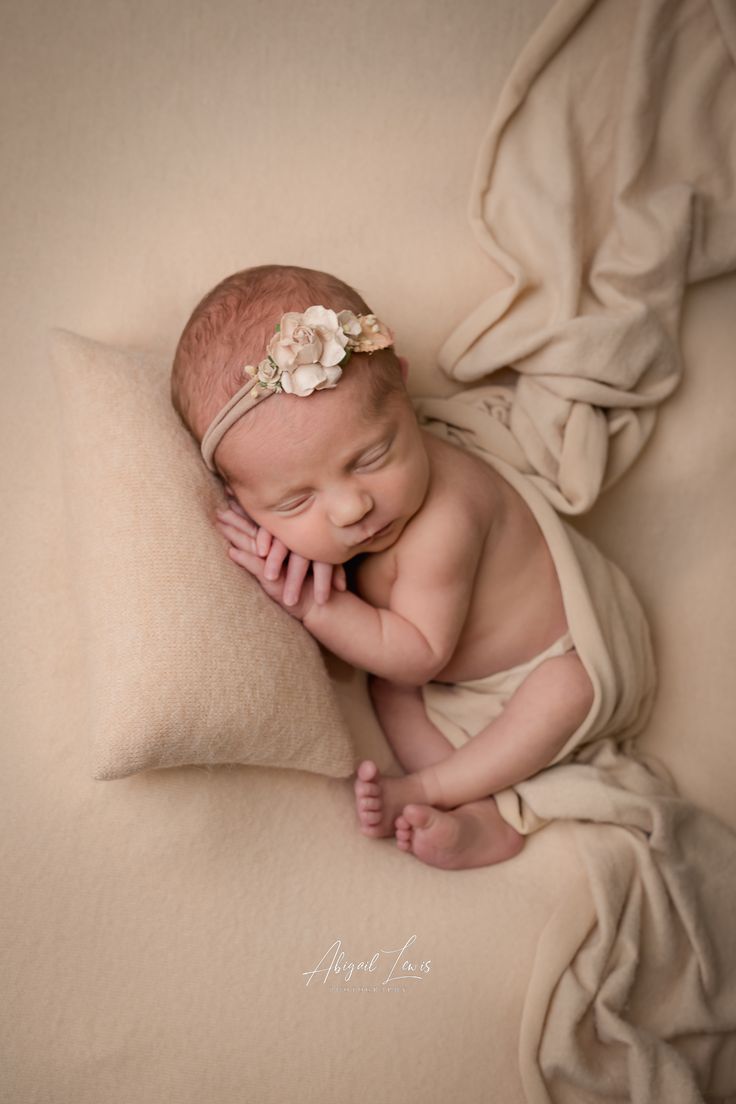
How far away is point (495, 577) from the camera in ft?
5.66

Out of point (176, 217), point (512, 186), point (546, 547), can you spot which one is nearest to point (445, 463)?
point (546, 547)

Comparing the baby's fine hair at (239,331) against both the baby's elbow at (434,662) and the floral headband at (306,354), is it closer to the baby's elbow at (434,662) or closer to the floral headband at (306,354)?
the floral headband at (306,354)

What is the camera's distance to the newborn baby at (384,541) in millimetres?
1411

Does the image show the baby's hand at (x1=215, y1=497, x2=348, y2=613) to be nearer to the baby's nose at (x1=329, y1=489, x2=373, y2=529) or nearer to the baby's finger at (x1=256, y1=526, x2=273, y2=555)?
the baby's finger at (x1=256, y1=526, x2=273, y2=555)

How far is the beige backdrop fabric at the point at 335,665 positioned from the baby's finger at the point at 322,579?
305 mm

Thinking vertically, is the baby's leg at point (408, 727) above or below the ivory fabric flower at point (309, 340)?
below

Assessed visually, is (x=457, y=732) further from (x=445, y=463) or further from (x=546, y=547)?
(x=445, y=463)

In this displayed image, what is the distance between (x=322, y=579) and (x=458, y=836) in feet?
1.70

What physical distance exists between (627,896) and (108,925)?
0.88 meters

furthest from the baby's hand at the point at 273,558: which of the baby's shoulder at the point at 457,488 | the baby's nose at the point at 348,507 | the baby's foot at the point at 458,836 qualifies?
the baby's foot at the point at 458,836

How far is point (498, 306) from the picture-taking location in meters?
1.83

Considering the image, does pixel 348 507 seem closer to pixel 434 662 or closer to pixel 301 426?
pixel 301 426

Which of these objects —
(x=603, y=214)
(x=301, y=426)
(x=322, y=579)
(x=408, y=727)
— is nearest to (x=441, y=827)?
(x=408, y=727)

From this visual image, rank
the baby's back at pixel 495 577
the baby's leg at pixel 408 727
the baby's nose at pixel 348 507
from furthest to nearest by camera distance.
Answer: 1. the baby's leg at pixel 408 727
2. the baby's back at pixel 495 577
3. the baby's nose at pixel 348 507
